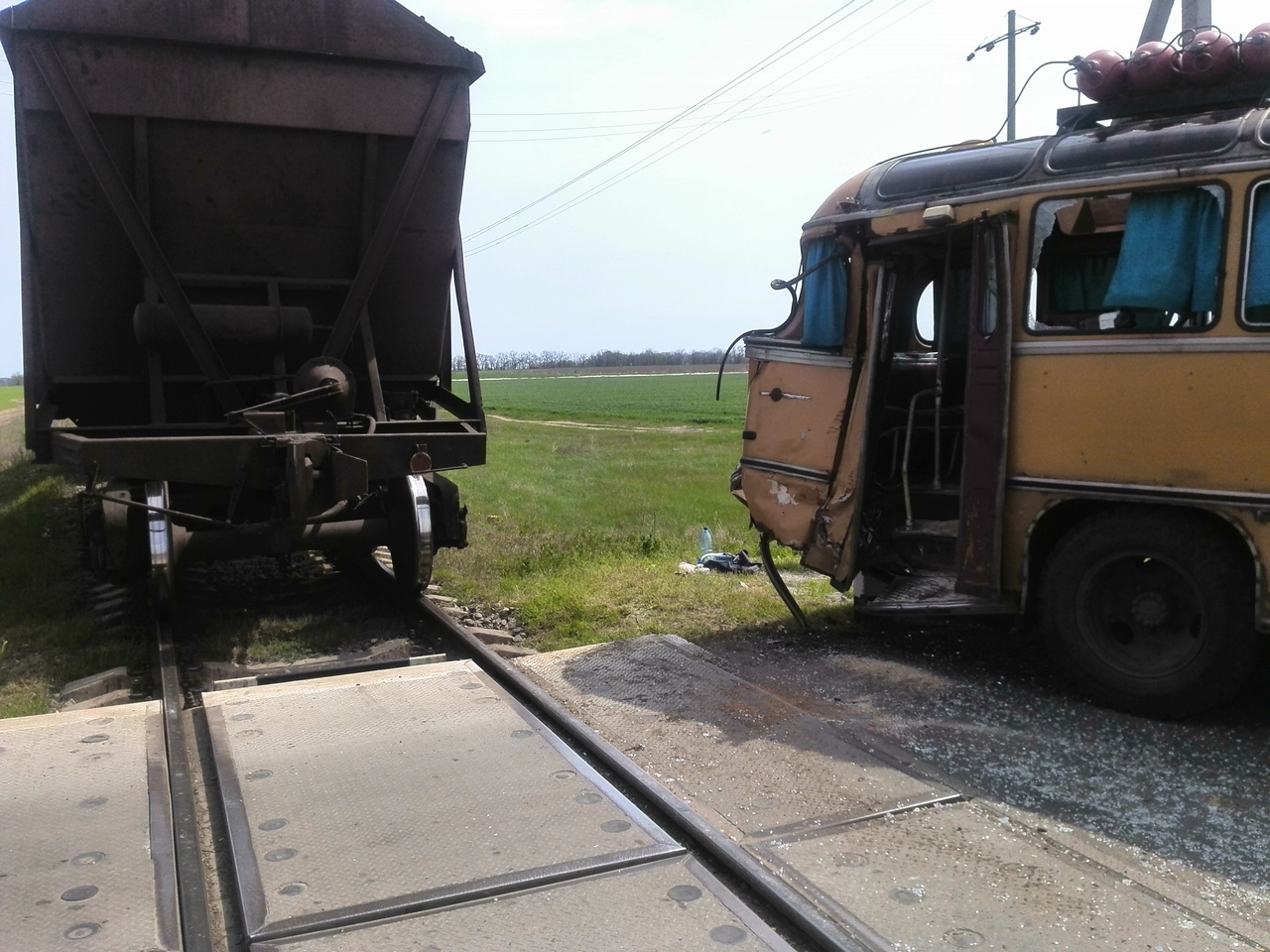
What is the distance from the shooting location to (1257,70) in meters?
5.23

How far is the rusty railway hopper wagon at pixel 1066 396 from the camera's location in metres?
4.93

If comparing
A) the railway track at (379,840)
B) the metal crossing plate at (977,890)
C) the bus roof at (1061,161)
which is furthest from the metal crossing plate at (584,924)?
the bus roof at (1061,161)

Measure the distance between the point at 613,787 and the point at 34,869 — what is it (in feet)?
6.64

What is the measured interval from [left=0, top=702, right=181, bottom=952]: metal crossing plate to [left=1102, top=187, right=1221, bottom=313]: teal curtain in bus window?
4.63 meters

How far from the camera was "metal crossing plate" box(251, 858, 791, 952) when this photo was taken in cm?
315

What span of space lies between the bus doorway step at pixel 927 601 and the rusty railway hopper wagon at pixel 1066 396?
2cm

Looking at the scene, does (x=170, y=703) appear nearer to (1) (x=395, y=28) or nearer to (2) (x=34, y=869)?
(2) (x=34, y=869)

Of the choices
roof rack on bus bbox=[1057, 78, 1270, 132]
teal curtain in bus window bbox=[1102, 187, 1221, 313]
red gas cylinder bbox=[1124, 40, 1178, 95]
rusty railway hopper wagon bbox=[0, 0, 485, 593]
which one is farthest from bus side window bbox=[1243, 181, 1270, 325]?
rusty railway hopper wagon bbox=[0, 0, 485, 593]

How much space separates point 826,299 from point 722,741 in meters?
2.78

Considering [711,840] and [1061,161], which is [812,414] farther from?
[711,840]

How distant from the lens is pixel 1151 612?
530 cm

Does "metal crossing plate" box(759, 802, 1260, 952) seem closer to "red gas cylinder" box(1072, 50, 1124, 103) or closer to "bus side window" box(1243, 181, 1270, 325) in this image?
"bus side window" box(1243, 181, 1270, 325)

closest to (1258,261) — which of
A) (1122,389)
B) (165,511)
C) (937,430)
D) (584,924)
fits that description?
(1122,389)

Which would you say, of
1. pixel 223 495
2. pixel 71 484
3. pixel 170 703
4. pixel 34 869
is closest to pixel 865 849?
pixel 34 869
